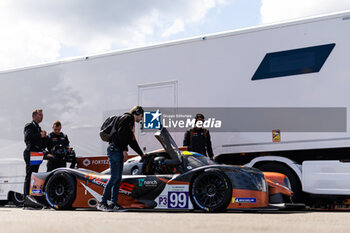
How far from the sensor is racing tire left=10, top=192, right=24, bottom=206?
12.2 meters

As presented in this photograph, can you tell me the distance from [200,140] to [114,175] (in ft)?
7.44

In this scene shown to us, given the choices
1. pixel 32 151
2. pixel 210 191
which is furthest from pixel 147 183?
pixel 32 151

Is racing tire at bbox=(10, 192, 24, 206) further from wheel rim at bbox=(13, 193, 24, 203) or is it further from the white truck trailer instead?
the white truck trailer

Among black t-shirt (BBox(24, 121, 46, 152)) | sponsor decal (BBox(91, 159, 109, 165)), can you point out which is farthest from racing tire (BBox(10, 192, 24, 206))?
black t-shirt (BBox(24, 121, 46, 152))

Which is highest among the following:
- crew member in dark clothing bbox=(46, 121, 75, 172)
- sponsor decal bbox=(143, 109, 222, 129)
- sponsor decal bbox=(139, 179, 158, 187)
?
→ sponsor decal bbox=(143, 109, 222, 129)

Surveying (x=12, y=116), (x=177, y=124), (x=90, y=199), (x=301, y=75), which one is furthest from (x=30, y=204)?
(x=301, y=75)

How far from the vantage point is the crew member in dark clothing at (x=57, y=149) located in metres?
10.4

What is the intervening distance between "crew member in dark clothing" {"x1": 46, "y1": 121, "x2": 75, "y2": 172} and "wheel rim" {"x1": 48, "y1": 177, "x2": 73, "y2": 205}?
1434 mm

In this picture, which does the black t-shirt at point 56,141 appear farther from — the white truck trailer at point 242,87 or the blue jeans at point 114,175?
the blue jeans at point 114,175

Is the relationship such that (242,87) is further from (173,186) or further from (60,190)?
(60,190)

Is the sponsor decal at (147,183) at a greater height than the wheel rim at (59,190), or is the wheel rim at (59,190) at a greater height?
the sponsor decal at (147,183)

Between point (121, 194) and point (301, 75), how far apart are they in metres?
3.77

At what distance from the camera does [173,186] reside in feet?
25.5

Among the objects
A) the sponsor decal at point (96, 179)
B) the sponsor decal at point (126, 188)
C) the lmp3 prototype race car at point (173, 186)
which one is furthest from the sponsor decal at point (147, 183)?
the sponsor decal at point (96, 179)
